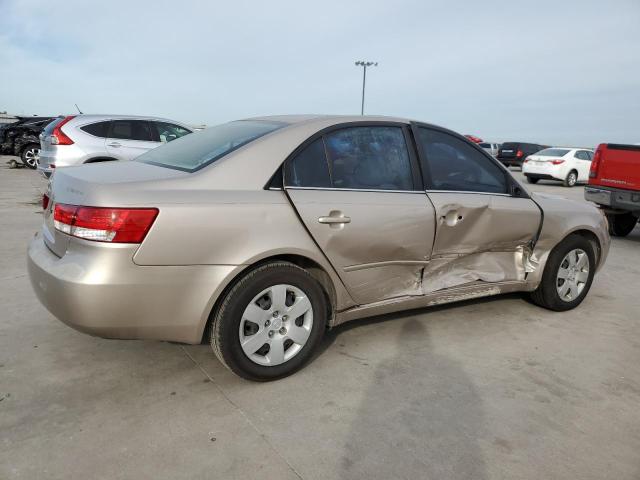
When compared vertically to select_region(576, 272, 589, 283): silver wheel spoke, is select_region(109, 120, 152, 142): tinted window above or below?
above

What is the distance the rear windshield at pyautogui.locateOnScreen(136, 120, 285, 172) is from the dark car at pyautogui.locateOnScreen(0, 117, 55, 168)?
563 inches

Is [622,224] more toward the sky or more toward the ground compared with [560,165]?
more toward the ground

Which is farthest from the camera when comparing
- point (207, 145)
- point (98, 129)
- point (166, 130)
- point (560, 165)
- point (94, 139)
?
point (560, 165)

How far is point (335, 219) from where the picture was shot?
2.94 metres

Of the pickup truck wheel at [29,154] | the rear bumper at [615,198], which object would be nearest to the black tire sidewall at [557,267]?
the rear bumper at [615,198]

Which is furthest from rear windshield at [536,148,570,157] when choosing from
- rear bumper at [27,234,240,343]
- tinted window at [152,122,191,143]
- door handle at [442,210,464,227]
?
rear bumper at [27,234,240,343]

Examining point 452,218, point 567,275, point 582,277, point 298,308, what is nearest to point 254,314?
point 298,308

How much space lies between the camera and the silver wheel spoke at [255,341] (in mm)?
2758

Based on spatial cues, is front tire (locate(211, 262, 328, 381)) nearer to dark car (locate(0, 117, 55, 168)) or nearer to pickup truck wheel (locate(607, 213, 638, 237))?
pickup truck wheel (locate(607, 213, 638, 237))

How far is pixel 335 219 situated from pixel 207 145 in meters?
1.00

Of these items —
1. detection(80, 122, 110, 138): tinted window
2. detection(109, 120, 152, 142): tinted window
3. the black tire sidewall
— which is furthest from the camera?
detection(109, 120, 152, 142): tinted window

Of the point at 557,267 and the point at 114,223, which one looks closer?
the point at 114,223

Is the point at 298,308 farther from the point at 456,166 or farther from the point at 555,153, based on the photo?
the point at 555,153

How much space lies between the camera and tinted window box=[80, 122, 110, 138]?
27.6 ft
